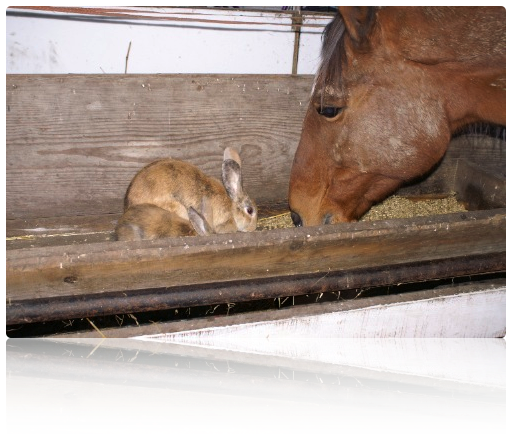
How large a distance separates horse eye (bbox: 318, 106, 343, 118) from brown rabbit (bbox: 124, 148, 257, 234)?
24.4 inches

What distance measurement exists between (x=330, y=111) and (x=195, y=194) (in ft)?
2.62

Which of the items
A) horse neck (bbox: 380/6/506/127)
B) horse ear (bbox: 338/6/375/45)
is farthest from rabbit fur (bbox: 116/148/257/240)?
horse neck (bbox: 380/6/506/127)

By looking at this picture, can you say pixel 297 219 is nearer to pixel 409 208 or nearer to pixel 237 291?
pixel 237 291

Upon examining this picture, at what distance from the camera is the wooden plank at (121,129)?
134 inches

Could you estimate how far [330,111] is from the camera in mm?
2910

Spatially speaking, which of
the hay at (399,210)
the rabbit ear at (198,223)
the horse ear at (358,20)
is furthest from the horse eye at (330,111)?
the hay at (399,210)

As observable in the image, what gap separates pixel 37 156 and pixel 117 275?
1203 millimetres

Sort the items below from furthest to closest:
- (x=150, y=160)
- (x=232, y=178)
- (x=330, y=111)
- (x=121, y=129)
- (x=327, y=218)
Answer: (x=150, y=160), (x=121, y=129), (x=232, y=178), (x=327, y=218), (x=330, y=111)

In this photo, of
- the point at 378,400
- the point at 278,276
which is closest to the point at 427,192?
the point at 278,276

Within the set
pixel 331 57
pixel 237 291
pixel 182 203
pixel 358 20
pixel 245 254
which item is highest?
pixel 358 20

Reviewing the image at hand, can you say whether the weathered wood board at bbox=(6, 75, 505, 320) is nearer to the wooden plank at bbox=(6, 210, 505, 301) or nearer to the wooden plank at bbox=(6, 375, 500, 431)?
the wooden plank at bbox=(6, 210, 505, 301)

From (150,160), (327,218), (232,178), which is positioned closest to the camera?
(327,218)

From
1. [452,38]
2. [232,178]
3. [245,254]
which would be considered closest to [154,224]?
[245,254]

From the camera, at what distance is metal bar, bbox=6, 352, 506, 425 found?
7.84ft
